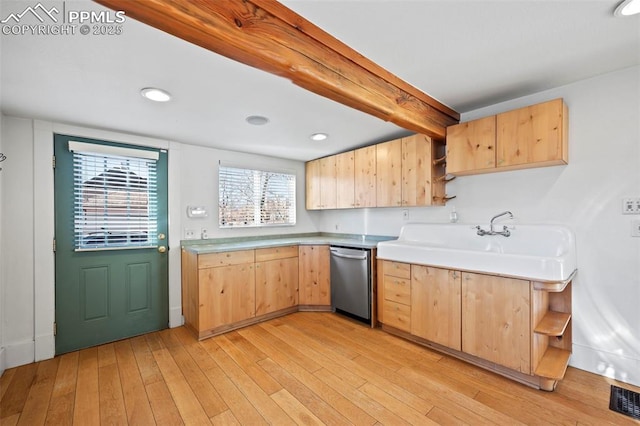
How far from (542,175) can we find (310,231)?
126 inches

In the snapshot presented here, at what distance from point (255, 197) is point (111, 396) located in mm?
2660

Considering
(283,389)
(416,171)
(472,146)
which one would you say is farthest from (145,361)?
(472,146)

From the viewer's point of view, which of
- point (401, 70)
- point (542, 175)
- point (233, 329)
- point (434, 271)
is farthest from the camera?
point (233, 329)

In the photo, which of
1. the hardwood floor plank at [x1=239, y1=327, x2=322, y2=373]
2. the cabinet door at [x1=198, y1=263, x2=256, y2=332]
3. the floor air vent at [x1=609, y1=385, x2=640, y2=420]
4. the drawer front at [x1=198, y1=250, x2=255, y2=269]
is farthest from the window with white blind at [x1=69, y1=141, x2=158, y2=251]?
the floor air vent at [x1=609, y1=385, x2=640, y2=420]

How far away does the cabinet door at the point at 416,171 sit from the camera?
286cm

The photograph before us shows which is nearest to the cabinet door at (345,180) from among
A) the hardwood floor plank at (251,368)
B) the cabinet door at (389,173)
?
the cabinet door at (389,173)

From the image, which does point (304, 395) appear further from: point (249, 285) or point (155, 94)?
point (155, 94)

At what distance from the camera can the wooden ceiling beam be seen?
1.08 meters

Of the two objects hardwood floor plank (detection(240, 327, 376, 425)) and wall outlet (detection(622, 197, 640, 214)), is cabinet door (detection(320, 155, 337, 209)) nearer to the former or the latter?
hardwood floor plank (detection(240, 327, 376, 425))

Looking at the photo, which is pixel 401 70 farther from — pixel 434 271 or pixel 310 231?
pixel 310 231

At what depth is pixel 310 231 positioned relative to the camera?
468 centimetres

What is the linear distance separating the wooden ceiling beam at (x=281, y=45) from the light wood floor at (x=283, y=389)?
205cm

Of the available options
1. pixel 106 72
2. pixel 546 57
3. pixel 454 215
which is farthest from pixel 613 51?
pixel 106 72

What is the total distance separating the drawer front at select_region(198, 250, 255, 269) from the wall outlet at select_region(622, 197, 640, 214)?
336 cm
